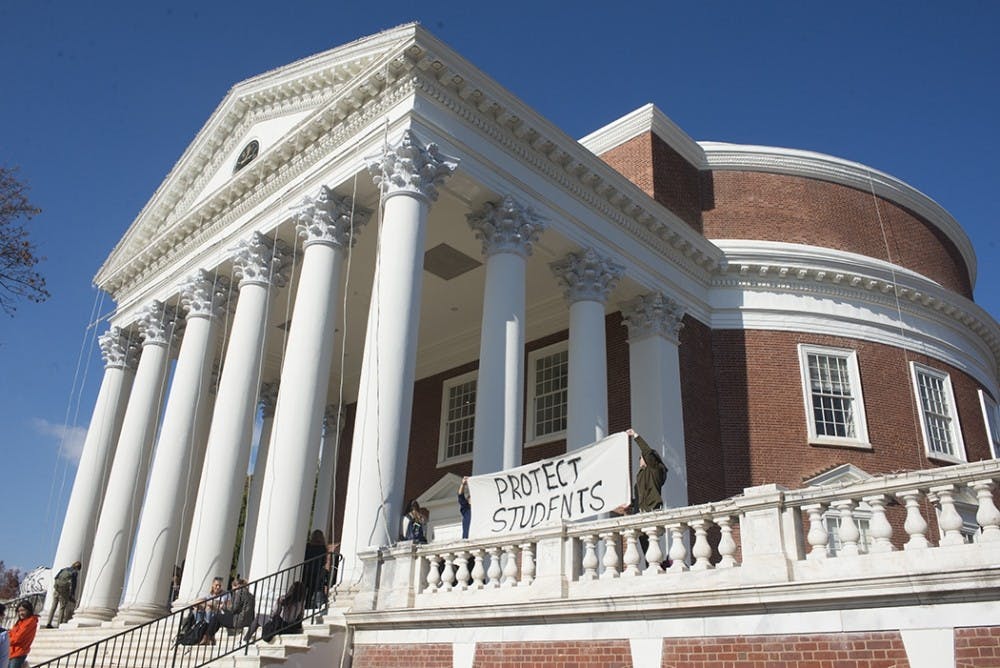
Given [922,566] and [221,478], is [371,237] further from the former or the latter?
[922,566]

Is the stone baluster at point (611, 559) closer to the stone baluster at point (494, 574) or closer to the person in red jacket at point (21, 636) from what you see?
the stone baluster at point (494, 574)

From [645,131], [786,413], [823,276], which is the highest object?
[645,131]

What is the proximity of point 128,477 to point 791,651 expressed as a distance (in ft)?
61.3

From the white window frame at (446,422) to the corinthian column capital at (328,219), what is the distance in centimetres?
850

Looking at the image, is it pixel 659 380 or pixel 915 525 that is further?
pixel 659 380

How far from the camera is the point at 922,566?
7379 millimetres

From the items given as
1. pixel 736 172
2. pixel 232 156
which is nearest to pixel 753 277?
pixel 736 172

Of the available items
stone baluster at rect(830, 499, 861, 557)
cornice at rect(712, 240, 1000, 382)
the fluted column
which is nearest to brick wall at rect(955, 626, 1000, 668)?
stone baluster at rect(830, 499, 861, 557)

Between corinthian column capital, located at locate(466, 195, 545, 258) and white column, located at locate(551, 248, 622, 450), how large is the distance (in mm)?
2153

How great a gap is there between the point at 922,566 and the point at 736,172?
68.9 feet

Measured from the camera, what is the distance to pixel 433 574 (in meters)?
11.8

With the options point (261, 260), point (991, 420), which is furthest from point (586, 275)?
point (991, 420)

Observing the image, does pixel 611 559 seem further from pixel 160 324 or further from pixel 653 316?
pixel 160 324

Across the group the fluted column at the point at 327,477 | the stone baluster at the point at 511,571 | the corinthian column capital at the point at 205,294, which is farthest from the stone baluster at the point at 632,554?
the fluted column at the point at 327,477
